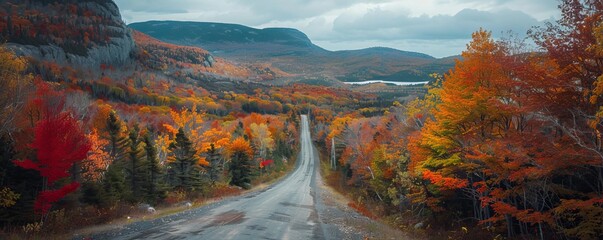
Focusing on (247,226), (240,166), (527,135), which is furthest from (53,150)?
(240,166)

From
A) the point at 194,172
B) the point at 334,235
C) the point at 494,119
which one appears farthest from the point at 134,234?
the point at 194,172

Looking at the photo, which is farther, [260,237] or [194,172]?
[194,172]

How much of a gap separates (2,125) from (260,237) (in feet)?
44.7

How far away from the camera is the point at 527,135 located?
1600 cm

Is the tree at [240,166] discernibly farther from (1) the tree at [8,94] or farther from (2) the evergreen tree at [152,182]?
(1) the tree at [8,94]

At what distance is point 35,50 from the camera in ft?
573

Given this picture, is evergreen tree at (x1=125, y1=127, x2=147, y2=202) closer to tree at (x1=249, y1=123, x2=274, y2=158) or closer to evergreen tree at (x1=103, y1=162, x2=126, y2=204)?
evergreen tree at (x1=103, y1=162, x2=126, y2=204)

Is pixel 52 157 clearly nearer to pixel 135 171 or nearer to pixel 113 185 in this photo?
pixel 113 185

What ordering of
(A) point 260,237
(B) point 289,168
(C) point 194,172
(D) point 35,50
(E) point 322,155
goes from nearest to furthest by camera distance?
(A) point 260,237, (C) point 194,172, (B) point 289,168, (E) point 322,155, (D) point 35,50

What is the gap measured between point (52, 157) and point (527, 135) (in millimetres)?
20064

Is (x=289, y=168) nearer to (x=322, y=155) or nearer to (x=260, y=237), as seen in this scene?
(x=322, y=155)

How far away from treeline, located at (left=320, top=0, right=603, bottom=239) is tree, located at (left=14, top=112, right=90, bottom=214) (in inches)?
709

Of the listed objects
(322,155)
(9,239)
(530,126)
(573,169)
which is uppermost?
(530,126)

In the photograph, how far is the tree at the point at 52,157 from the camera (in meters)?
17.8
